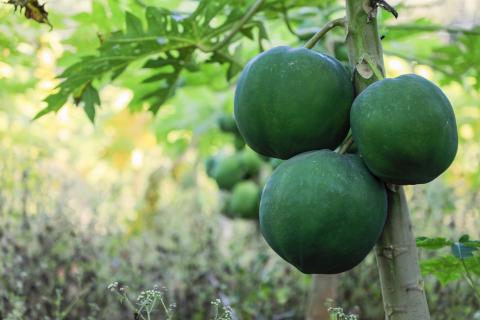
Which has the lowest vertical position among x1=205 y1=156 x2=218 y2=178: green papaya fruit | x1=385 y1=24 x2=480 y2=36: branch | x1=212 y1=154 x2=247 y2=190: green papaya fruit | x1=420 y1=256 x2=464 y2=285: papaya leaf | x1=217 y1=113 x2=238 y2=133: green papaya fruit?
x1=205 y1=156 x2=218 y2=178: green papaya fruit

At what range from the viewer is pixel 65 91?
209cm

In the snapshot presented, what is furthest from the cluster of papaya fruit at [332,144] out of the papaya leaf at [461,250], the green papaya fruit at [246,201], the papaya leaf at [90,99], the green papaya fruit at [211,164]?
the green papaya fruit at [211,164]

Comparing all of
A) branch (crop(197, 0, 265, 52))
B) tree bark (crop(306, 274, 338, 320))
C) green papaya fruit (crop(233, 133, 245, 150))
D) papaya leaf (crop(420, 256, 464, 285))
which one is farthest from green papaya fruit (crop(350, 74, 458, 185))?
green papaya fruit (crop(233, 133, 245, 150))

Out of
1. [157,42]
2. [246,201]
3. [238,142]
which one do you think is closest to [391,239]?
[157,42]

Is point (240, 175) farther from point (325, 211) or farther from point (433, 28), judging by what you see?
point (325, 211)

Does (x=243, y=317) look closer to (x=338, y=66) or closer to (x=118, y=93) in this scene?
(x=338, y=66)

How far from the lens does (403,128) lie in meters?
1.33

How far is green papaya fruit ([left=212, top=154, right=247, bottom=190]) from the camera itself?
12.7ft

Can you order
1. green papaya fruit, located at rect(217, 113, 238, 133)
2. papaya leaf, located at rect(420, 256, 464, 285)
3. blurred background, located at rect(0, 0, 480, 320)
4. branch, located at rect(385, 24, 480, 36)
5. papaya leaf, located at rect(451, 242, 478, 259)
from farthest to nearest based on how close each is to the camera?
green papaya fruit, located at rect(217, 113, 238, 133) → blurred background, located at rect(0, 0, 480, 320) → branch, located at rect(385, 24, 480, 36) → papaya leaf, located at rect(420, 256, 464, 285) → papaya leaf, located at rect(451, 242, 478, 259)

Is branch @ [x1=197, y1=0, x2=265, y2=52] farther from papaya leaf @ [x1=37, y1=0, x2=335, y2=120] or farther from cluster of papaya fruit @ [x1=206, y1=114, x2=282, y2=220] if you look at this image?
cluster of papaya fruit @ [x1=206, y1=114, x2=282, y2=220]

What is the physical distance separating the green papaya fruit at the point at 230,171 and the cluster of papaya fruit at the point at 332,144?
7.82ft

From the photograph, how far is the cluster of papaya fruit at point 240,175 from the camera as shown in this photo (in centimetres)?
375

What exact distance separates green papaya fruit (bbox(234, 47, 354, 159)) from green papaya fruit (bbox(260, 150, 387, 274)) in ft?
0.22

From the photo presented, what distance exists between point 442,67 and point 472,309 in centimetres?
102
